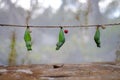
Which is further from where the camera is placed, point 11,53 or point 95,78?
point 11,53

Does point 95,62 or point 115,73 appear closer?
point 115,73

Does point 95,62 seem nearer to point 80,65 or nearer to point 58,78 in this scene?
point 80,65

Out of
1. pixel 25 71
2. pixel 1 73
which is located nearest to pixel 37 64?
pixel 25 71

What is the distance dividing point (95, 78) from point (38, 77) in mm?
1724

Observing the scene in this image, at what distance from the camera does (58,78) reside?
855cm

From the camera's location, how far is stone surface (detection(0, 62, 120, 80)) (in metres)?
8.52

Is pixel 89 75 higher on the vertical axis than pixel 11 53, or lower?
lower

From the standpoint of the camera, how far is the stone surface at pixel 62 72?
8.52 metres

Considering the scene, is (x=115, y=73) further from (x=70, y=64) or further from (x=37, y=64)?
(x=37, y=64)

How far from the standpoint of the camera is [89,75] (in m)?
8.78

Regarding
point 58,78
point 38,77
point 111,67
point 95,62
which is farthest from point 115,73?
point 38,77

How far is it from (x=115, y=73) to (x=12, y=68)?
3.27 meters

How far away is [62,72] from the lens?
8938 millimetres

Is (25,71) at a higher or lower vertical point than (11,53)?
lower
